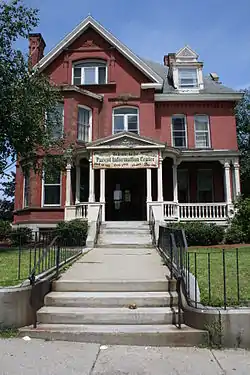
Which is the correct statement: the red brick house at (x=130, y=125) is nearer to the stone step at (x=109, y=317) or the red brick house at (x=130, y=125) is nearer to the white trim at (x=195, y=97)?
the white trim at (x=195, y=97)

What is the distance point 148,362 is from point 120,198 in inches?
648

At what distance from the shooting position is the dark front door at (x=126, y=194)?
21.0 meters

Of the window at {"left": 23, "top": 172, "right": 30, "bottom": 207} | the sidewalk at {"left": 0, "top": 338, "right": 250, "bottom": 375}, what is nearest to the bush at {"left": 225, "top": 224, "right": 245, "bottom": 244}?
the window at {"left": 23, "top": 172, "right": 30, "bottom": 207}

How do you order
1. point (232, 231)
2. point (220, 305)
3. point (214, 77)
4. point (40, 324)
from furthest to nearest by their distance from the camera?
point (214, 77) < point (232, 231) < point (40, 324) < point (220, 305)

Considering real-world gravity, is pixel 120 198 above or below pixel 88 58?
below

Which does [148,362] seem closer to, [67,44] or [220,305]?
[220,305]

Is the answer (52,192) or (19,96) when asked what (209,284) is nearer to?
(19,96)

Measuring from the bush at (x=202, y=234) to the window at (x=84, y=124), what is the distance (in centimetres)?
818

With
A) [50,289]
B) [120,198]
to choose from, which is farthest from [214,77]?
[50,289]

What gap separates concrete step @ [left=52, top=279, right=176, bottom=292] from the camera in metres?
6.78

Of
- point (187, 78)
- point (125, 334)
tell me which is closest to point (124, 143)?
point (187, 78)

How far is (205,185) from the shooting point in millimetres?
22016

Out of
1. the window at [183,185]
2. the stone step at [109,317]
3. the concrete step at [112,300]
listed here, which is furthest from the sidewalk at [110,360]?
the window at [183,185]

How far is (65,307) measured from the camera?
20.3 feet
